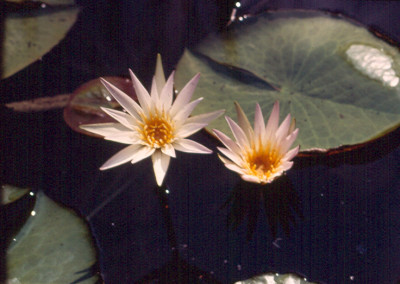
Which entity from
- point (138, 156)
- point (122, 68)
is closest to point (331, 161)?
point (138, 156)

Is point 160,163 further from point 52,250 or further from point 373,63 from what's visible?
point 373,63

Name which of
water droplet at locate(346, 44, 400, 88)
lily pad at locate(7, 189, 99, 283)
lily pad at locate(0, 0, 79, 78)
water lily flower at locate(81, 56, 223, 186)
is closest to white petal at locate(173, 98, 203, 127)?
water lily flower at locate(81, 56, 223, 186)

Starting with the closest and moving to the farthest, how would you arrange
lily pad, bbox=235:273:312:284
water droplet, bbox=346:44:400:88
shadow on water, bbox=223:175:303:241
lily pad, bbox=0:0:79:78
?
1. lily pad, bbox=235:273:312:284
2. shadow on water, bbox=223:175:303:241
3. water droplet, bbox=346:44:400:88
4. lily pad, bbox=0:0:79:78

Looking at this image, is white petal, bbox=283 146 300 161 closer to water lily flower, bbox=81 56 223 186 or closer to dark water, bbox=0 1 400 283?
dark water, bbox=0 1 400 283

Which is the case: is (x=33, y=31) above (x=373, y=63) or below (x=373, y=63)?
below

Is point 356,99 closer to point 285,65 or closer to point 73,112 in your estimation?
point 285,65

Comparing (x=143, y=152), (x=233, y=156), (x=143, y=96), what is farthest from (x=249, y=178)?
(x=143, y=96)
